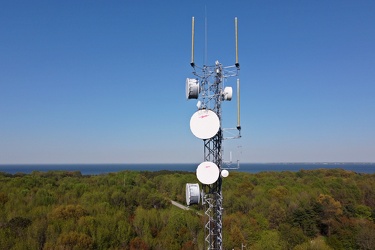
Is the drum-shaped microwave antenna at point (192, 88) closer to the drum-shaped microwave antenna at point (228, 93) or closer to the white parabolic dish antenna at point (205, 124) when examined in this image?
the white parabolic dish antenna at point (205, 124)

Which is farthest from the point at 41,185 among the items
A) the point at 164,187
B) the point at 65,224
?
the point at 65,224

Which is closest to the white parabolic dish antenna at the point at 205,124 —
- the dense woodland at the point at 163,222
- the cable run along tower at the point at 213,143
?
the cable run along tower at the point at 213,143

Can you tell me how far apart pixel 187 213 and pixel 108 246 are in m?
10.1

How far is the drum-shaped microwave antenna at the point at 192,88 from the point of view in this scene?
10922mm

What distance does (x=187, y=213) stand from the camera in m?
34.1

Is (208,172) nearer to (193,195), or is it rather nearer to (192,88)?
(193,195)

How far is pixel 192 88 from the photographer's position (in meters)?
10.9

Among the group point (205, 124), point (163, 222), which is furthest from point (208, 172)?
point (163, 222)

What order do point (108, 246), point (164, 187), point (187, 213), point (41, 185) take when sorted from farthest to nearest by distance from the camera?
point (164, 187), point (41, 185), point (187, 213), point (108, 246)

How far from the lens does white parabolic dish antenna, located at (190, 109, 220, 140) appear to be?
10394 millimetres

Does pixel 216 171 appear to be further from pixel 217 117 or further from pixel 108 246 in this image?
pixel 108 246

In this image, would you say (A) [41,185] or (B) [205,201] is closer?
(B) [205,201]

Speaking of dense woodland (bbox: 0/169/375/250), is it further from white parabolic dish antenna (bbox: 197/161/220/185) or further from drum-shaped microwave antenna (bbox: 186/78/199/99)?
drum-shaped microwave antenna (bbox: 186/78/199/99)

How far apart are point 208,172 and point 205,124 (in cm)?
178
